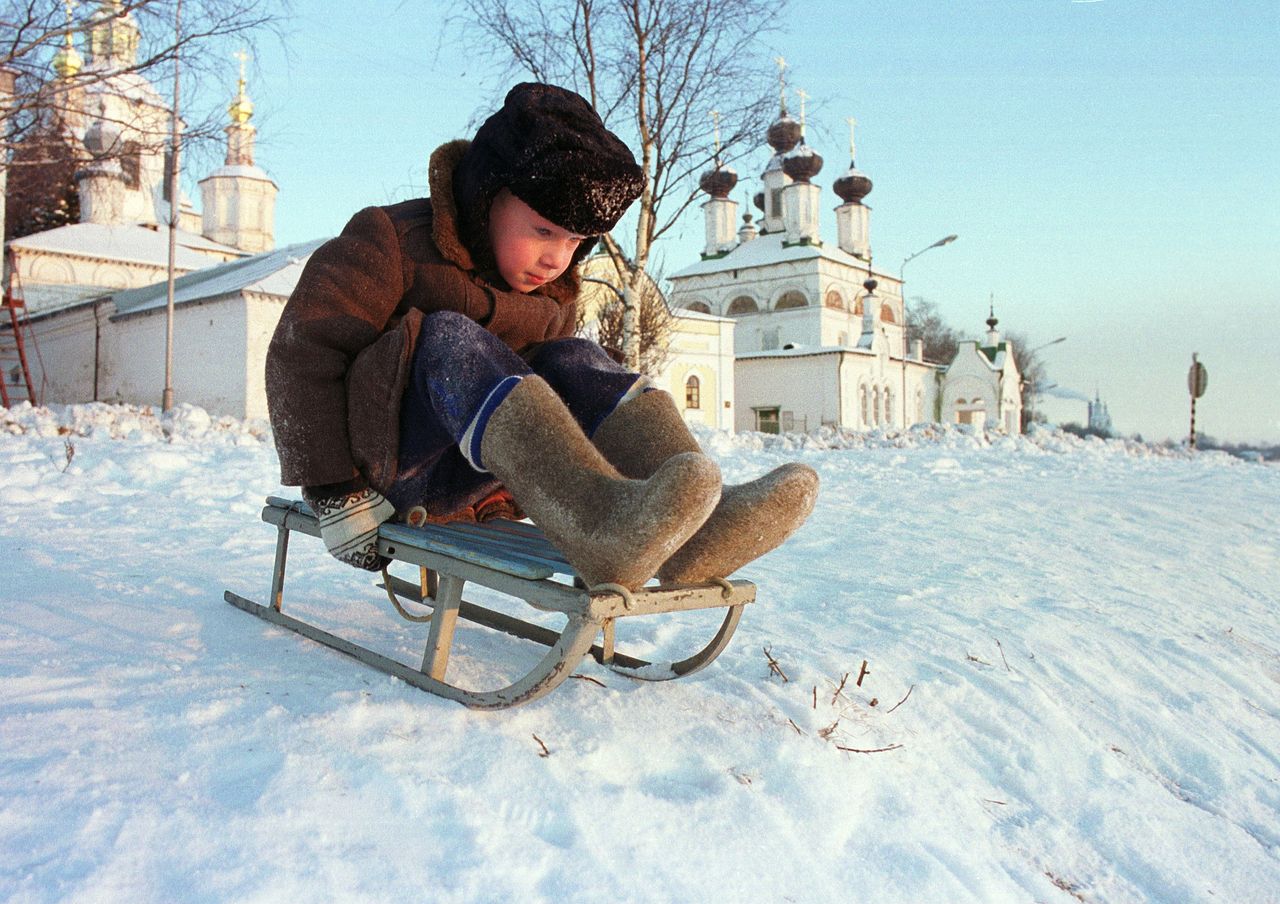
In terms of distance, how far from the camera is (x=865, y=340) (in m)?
36.8

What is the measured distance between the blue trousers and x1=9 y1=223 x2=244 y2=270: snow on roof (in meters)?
27.7

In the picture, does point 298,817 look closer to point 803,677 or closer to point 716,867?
point 716,867

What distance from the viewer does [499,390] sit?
1.66m

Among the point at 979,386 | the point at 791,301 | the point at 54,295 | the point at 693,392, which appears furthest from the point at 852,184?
the point at 54,295

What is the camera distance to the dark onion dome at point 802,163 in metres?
39.3

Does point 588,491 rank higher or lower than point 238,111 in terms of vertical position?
lower

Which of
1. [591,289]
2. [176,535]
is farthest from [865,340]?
[176,535]

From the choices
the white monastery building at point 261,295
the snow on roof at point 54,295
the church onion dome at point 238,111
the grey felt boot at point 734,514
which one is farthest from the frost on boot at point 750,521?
the snow on roof at point 54,295

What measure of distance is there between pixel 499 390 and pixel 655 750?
0.73 metres

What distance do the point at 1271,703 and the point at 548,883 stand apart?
91.7 inches

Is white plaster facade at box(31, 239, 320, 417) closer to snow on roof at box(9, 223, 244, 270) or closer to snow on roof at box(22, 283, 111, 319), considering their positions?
snow on roof at box(22, 283, 111, 319)

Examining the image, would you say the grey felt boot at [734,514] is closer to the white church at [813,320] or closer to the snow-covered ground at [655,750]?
the snow-covered ground at [655,750]

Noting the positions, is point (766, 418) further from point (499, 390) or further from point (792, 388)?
point (499, 390)

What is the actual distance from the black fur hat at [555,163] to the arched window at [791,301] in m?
40.0
